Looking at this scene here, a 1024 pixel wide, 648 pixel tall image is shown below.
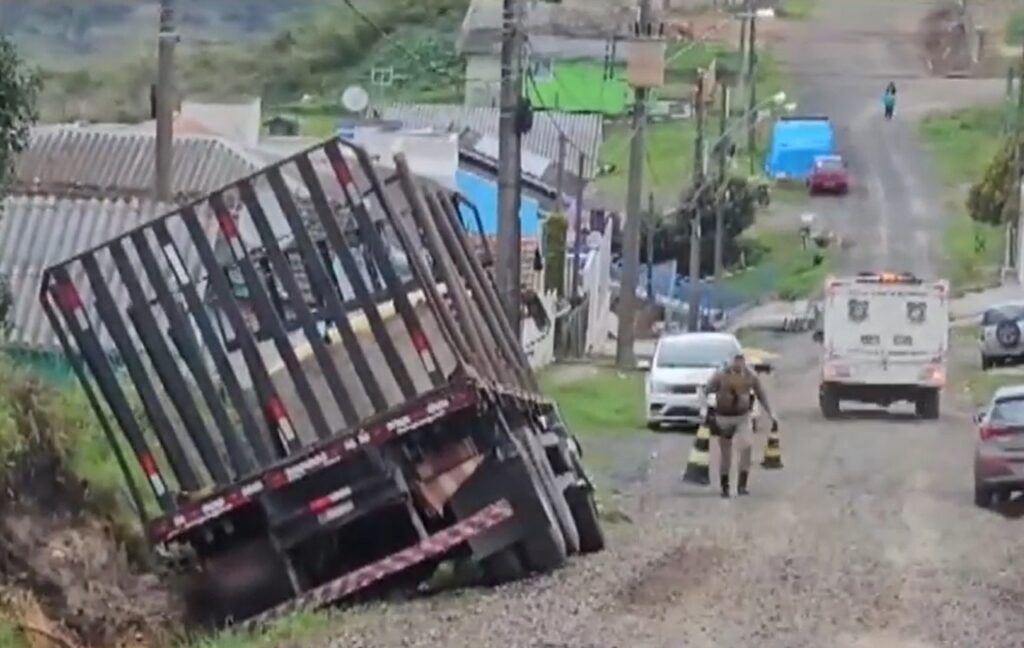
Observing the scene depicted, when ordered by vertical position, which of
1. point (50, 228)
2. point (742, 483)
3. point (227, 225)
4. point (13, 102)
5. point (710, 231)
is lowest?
→ point (742, 483)

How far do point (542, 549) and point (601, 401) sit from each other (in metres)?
25.6

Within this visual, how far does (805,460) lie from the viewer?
115ft

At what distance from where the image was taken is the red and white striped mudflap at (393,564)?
19.3m

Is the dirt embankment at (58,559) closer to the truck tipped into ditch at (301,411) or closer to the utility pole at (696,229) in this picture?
the truck tipped into ditch at (301,411)

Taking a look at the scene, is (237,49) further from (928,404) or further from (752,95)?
(928,404)

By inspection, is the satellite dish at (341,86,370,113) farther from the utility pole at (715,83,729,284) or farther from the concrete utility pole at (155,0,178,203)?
the concrete utility pole at (155,0,178,203)

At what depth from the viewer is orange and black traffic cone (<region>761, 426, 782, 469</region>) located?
107 feet

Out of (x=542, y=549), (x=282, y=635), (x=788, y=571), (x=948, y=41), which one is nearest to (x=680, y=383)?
(x=788, y=571)

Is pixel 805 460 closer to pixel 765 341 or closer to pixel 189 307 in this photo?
pixel 189 307

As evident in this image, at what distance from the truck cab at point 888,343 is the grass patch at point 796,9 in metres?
89.1

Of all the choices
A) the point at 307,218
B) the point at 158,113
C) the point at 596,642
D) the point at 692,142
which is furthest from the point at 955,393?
the point at 692,142

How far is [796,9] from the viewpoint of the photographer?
134875 millimetres

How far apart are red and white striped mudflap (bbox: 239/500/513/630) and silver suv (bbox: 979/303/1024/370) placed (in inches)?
1599

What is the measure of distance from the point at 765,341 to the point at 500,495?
48.9m
